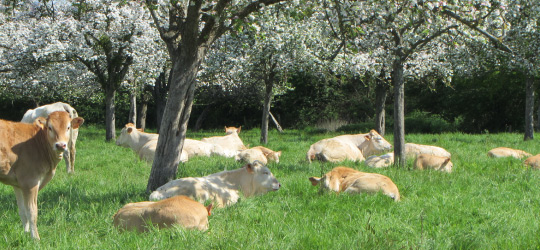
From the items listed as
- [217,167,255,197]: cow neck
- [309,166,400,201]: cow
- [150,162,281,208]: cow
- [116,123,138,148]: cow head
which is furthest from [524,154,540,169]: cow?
[116,123,138,148]: cow head

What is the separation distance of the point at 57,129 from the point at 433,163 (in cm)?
722

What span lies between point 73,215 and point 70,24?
15876 millimetres

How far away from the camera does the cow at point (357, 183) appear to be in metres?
7.74

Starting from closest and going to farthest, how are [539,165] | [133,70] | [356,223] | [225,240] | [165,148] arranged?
[225,240], [356,223], [165,148], [539,165], [133,70]

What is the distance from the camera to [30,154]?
21.2 feet

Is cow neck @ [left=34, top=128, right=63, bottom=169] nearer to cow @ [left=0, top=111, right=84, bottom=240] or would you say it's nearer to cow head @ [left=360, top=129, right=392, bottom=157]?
cow @ [left=0, top=111, right=84, bottom=240]

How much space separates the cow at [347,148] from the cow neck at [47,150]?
7.09 metres

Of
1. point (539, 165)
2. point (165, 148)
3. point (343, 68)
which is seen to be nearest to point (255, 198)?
point (165, 148)

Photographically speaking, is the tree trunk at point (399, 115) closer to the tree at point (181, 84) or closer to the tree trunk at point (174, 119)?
the tree at point (181, 84)

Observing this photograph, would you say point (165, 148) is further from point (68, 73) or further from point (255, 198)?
point (68, 73)

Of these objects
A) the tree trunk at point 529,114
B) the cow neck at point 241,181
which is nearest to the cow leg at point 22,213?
the cow neck at point 241,181

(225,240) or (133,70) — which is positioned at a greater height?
(133,70)

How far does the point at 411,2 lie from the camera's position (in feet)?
25.2

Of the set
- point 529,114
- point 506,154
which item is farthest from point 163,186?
point 529,114
